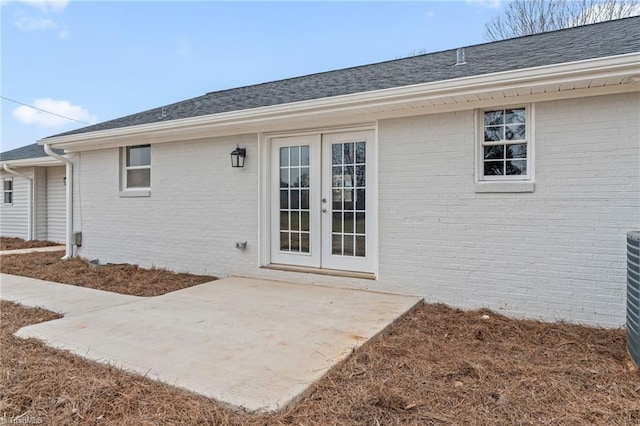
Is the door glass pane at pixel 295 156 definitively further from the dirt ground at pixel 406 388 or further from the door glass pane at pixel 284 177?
the dirt ground at pixel 406 388

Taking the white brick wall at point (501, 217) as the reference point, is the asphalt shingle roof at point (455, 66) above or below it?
above

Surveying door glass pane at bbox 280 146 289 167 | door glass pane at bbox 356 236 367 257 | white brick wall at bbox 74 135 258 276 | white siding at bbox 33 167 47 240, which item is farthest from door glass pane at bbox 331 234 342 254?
white siding at bbox 33 167 47 240

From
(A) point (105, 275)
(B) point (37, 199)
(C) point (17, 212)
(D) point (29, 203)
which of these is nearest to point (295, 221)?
(A) point (105, 275)

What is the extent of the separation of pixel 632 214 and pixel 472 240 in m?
1.52

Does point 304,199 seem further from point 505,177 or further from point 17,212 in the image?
point 17,212

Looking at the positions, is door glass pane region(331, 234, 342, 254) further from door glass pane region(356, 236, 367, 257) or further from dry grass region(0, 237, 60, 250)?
dry grass region(0, 237, 60, 250)

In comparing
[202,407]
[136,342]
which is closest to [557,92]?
[202,407]

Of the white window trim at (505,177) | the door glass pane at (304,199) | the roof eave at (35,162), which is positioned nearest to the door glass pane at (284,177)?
the door glass pane at (304,199)

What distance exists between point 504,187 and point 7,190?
14.9 meters

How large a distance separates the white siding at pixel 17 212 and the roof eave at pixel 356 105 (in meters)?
5.57

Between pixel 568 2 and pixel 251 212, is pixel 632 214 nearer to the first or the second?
pixel 251 212

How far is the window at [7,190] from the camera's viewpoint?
12.7 m

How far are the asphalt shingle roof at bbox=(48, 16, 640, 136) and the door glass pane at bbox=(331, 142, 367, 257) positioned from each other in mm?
871

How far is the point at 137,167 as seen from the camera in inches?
302
